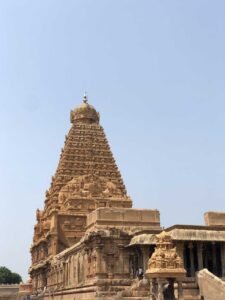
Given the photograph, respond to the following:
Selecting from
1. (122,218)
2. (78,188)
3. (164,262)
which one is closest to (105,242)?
(122,218)

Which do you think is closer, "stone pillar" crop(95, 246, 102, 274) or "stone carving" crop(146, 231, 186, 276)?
"stone carving" crop(146, 231, 186, 276)

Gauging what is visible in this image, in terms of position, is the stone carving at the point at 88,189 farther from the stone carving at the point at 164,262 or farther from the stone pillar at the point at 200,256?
the stone carving at the point at 164,262

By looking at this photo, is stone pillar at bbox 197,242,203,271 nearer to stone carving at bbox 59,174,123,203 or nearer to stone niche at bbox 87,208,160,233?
stone niche at bbox 87,208,160,233

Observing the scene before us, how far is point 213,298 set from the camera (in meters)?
30.5

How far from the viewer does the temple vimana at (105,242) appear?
30969mm

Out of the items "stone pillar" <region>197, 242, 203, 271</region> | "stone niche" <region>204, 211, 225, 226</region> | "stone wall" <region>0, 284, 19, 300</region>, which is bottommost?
"stone wall" <region>0, 284, 19, 300</region>

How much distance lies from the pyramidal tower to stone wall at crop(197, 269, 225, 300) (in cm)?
3115

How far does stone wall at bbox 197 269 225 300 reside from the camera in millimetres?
29312

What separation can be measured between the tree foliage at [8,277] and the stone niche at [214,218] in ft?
263

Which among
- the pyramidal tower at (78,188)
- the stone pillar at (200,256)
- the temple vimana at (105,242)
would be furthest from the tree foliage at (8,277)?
the stone pillar at (200,256)

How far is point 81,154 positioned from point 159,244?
48078mm

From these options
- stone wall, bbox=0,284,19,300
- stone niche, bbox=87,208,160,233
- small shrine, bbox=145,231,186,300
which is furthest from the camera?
stone wall, bbox=0,284,19,300

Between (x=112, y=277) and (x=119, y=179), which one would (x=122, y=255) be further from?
(x=119, y=179)

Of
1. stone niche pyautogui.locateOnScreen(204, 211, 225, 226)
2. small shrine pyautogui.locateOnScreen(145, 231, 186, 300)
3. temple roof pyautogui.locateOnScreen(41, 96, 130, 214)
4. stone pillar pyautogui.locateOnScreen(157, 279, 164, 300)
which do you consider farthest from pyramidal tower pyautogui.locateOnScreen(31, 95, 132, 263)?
stone pillar pyautogui.locateOnScreen(157, 279, 164, 300)
